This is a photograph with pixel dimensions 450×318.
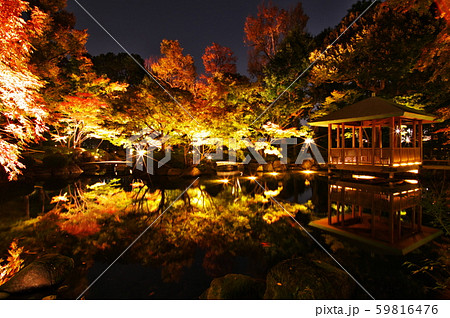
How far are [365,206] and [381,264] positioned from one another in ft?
12.3

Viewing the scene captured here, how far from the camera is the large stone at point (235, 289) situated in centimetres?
313

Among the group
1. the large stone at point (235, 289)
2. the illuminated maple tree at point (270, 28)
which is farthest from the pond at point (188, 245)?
the illuminated maple tree at point (270, 28)

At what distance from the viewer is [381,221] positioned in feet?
19.5

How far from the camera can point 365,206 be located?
7.26 metres

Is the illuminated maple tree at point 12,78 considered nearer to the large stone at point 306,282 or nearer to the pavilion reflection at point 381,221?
the large stone at point 306,282

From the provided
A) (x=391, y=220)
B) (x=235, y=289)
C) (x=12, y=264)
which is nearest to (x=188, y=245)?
(x=235, y=289)

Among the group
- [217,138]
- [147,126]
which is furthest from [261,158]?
[147,126]

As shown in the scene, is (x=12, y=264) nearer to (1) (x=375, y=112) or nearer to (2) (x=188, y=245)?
(2) (x=188, y=245)

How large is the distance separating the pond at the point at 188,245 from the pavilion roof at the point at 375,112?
15.1 feet

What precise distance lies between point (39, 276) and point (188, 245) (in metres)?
2.54

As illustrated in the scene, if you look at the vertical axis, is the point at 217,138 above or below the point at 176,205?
above

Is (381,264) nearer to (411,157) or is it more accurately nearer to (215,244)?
(215,244)

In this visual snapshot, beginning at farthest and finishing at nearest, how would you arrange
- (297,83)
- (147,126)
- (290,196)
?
(297,83) < (147,126) < (290,196)

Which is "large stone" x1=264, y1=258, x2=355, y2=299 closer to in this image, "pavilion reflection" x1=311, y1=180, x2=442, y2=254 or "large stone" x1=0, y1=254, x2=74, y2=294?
"pavilion reflection" x1=311, y1=180, x2=442, y2=254
